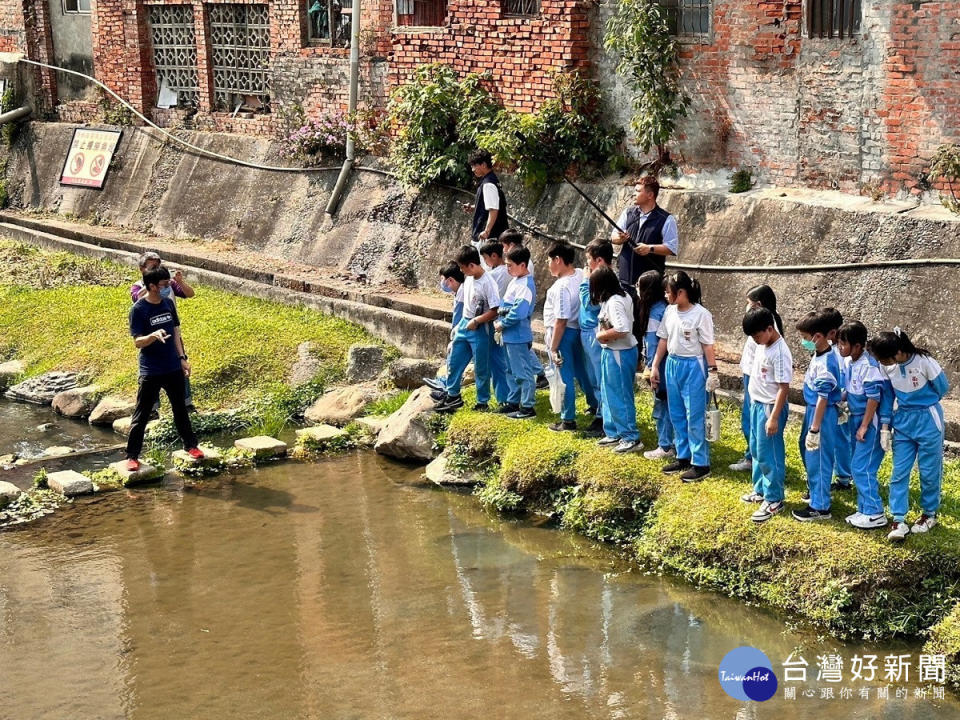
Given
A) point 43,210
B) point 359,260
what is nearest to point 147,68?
point 43,210

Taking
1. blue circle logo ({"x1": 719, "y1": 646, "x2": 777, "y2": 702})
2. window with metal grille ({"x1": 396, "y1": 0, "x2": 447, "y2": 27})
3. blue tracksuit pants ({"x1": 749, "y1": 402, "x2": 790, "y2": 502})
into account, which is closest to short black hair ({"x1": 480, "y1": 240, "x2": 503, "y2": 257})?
blue tracksuit pants ({"x1": 749, "y1": 402, "x2": 790, "y2": 502})

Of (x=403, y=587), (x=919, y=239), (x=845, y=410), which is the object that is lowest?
(x=403, y=587)

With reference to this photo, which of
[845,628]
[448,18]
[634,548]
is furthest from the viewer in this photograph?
[448,18]

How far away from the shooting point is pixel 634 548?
324 inches

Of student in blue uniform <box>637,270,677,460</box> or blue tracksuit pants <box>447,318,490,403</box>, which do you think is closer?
student in blue uniform <box>637,270,677,460</box>

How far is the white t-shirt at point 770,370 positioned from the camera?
25.2 ft

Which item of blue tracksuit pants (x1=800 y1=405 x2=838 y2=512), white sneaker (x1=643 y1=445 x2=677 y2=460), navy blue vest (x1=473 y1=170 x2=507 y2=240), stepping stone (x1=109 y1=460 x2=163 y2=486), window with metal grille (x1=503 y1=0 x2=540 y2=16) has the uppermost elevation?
window with metal grille (x1=503 y1=0 x2=540 y2=16)

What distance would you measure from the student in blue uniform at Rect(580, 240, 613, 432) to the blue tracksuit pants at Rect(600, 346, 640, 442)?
0.64 ft

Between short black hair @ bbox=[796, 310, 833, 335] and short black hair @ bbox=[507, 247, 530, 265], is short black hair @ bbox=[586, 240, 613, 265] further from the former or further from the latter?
short black hair @ bbox=[796, 310, 833, 335]

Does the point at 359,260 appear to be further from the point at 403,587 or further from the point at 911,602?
the point at 911,602

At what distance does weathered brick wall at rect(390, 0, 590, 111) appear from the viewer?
12406 millimetres

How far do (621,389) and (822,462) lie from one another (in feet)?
5.71

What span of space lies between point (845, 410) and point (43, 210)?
14.0 metres

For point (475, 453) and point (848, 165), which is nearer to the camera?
point (475, 453)
